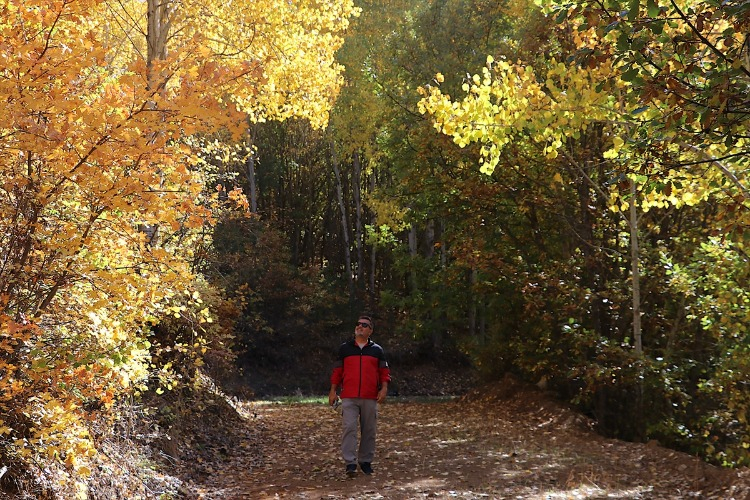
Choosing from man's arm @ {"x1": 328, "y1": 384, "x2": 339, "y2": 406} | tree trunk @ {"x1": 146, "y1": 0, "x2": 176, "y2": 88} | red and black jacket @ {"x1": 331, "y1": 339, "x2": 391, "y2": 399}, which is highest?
tree trunk @ {"x1": 146, "y1": 0, "x2": 176, "y2": 88}

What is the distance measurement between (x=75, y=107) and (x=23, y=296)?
1777 mm

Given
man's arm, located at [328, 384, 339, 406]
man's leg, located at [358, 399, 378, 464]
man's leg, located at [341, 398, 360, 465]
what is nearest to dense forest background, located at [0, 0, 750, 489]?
man's arm, located at [328, 384, 339, 406]

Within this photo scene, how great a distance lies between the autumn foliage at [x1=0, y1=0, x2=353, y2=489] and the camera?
187 inches

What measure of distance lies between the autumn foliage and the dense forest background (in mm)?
27

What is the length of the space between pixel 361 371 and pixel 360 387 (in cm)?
18

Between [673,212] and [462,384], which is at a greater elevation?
[673,212]

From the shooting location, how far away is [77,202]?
5883 millimetres

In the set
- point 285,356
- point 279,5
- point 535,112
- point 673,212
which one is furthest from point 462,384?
point 535,112

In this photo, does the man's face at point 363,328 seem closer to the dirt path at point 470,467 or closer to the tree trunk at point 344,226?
the dirt path at point 470,467

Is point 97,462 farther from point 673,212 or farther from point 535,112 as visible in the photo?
point 673,212

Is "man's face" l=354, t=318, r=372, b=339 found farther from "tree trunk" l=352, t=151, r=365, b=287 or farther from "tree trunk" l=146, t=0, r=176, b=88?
"tree trunk" l=352, t=151, r=365, b=287

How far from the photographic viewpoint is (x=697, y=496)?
7.57 meters

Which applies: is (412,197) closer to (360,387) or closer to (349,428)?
(360,387)

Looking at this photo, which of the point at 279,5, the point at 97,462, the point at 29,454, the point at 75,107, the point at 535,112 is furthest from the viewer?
the point at 279,5
